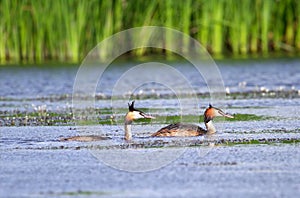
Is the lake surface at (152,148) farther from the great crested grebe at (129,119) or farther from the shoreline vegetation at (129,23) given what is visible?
the shoreline vegetation at (129,23)

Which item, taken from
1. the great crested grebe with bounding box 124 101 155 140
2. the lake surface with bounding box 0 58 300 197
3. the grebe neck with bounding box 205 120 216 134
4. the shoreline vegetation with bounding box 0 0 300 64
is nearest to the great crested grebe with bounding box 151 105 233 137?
the grebe neck with bounding box 205 120 216 134

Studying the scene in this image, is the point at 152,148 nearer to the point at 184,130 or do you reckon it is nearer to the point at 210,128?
the point at 184,130

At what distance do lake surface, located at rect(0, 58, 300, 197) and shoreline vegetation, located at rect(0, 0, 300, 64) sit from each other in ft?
11.0

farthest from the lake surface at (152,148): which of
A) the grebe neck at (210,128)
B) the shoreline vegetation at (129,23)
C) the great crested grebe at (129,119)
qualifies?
the shoreline vegetation at (129,23)

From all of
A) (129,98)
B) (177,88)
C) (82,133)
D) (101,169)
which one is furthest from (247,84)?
(101,169)

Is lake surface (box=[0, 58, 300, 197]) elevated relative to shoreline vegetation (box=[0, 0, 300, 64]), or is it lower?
lower

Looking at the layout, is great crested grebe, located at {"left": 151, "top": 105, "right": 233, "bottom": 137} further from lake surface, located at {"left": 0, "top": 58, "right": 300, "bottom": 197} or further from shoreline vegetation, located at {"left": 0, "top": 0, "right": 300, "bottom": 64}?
shoreline vegetation, located at {"left": 0, "top": 0, "right": 300, "bottom": 64}

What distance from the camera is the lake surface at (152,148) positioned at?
9250 mm

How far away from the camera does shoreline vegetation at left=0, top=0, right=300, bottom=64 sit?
931 inches

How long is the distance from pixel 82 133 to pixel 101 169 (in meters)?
3.28

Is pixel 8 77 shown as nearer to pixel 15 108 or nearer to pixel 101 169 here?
pixel 15 108

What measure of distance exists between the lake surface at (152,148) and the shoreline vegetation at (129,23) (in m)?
3.35

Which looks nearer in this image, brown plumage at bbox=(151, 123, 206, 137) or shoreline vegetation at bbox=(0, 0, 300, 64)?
brown plumage at bbox=(151, 123, 206, 137)

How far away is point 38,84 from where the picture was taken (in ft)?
71.4
